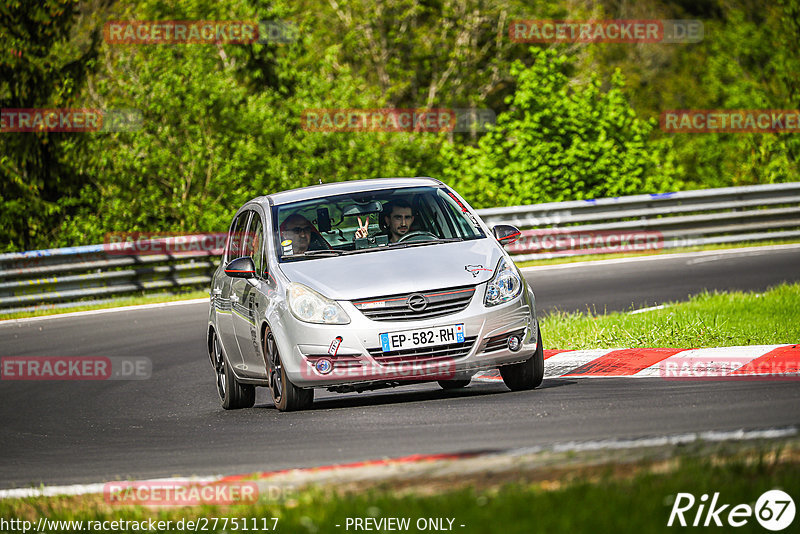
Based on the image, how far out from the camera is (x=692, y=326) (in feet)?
36.4

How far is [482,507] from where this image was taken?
14.9 ft

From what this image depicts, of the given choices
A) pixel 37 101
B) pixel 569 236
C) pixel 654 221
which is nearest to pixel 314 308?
pixel 569 236

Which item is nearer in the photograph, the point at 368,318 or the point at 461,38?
the point at 368,318

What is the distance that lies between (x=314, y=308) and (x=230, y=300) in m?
1.93

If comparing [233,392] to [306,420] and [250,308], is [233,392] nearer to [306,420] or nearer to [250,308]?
[250,308]

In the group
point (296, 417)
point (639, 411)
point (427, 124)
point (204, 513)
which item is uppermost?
point (204, 513)

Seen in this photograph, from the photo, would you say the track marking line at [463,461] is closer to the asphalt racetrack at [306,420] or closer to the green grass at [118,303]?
the asphalt racetrack at [306,420]

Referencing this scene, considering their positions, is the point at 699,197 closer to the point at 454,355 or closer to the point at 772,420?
the point at 454,355

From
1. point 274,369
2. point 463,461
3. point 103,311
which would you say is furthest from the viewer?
point 103,311

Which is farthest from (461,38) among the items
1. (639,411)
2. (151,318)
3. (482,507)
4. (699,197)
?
(482,507)

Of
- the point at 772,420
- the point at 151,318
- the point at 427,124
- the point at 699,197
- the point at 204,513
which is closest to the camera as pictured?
the point at 204,513

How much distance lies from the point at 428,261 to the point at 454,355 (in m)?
0.75

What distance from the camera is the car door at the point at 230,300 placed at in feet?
33.0

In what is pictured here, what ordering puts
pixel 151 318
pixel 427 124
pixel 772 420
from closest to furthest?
1. pixel 772 420
2. pixel 151 318
3. pixel 427 124
